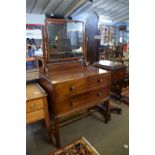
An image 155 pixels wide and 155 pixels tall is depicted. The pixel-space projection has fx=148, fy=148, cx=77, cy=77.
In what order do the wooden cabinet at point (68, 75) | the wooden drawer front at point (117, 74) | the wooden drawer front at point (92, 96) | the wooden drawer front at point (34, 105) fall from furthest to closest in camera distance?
the wooden drawer front at point (117, 74)
the wooden drawer front at point (92, 96)
the wooden cabinet at point (68, 75)
the wooden drawer front at point (34, 105)

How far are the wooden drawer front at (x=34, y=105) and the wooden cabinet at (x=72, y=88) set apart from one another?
0.12 metres

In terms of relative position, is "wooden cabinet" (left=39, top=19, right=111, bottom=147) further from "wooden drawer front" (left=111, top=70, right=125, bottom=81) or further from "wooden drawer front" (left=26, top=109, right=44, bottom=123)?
"wooden drawer front" (left=111, top=70, right=125, bottom=81)

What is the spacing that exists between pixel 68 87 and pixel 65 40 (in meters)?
0.66

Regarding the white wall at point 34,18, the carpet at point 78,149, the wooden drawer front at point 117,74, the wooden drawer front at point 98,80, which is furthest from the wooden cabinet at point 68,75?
the white wall at point 34,18

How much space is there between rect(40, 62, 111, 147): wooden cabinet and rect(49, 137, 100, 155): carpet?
109mm

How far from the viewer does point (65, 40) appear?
1890mm

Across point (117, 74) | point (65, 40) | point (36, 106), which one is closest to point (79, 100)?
point (36, 106)

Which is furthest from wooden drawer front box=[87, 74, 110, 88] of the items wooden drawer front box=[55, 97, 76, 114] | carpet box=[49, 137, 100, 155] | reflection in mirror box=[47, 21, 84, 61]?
carpet box=[49, 137, 100, 155]

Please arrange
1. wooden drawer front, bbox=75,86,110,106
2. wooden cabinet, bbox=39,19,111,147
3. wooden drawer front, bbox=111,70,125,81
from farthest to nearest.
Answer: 1. wooden drawer front, bbox=111,70,125,81
2. wooden drawer front, bbox=75,86,110,106
3. wooden cabinet, bbox=39,19,111,147

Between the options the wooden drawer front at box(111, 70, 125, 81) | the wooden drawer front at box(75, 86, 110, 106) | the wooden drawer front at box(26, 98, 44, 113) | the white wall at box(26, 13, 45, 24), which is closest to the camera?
the wooden drawer front at box(26, 98, 44, 113)

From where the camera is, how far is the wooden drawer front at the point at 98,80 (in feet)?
5.75

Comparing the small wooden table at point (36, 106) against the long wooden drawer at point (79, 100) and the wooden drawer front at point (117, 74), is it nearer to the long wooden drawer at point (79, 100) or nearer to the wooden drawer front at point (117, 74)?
the long wooden drawer at point (79, 100)

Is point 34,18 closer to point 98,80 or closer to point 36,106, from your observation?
point 98,80

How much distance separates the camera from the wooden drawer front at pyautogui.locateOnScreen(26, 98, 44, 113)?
1.47m
